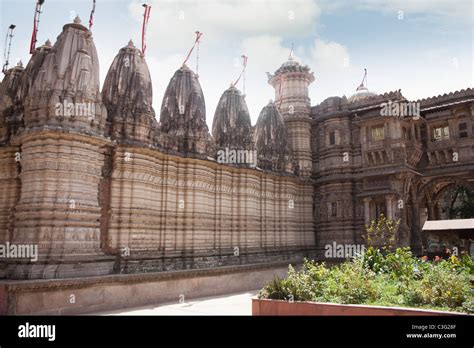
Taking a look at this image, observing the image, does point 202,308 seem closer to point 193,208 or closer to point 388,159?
point 193,208

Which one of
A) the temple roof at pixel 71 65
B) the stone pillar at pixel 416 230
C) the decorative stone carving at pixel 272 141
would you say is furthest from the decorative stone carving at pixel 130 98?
the stone pillar at pixel 416 230

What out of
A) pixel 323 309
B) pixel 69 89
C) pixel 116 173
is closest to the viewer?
pixel 323 309

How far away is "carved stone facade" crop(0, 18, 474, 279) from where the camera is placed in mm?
14742

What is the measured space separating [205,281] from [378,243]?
516 inches

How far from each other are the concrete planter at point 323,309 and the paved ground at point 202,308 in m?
2.43

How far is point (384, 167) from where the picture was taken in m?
27.3

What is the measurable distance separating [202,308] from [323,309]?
5993 millimetres

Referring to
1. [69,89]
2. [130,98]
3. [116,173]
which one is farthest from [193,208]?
[69,89]

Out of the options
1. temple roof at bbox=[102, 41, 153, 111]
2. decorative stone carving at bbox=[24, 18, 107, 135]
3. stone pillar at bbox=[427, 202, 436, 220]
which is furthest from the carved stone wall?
stone pillar at bbox=[427, 202, 436, 220]

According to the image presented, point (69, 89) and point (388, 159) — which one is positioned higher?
point (69, 89)

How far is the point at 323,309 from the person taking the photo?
421 inches

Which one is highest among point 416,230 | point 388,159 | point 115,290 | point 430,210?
point 388,159

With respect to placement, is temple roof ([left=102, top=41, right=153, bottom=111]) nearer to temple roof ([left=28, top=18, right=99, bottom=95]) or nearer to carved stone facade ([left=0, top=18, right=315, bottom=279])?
carved stone facade ([left=0, top=18, right=315, bottom=279])

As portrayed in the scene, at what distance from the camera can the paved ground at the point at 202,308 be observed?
1420 centimetres
